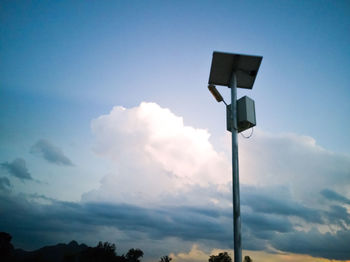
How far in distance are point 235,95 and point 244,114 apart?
0.84 meters

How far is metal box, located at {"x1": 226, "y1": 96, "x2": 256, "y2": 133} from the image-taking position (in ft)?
21.7

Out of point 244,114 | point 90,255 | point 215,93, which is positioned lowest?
point 90,255

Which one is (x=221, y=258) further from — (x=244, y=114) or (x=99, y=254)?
(x=244, y=114)

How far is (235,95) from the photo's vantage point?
7.12m

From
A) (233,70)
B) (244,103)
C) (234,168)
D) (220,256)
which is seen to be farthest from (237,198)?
(220,256)

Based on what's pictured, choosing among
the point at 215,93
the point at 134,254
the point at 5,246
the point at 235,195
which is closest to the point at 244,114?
the point at 215,93

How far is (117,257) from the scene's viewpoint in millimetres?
87375

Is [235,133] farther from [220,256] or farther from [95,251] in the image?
[220,256]

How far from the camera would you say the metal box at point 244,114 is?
662cm

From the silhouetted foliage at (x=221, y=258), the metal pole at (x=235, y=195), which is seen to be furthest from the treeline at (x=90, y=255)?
the metal pole at (x=235, y=195)

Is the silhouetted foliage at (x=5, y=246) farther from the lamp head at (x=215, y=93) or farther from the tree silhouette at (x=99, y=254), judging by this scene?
the lamp head at (x=215, y=93)

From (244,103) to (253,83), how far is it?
1.78m

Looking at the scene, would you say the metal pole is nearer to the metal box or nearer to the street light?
the street light

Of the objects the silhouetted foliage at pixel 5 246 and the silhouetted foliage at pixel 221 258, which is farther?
the silhouetted foliage at pixel 221 258
